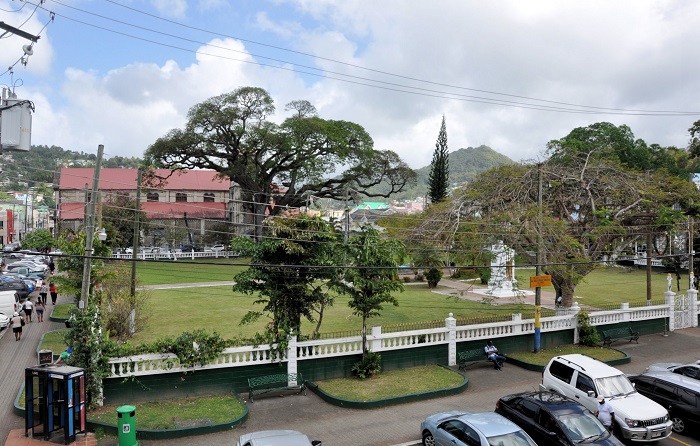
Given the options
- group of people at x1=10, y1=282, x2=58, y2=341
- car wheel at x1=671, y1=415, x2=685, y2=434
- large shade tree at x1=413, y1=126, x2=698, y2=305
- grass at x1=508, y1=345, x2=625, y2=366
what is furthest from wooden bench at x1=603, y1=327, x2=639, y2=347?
group of people at x1=10, y1=282, x2=58, y2=341

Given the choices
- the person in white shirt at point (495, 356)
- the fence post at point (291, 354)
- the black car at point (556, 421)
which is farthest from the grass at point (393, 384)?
the black car at point (556, 421)

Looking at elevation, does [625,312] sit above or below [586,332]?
above

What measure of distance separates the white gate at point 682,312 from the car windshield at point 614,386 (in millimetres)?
13984

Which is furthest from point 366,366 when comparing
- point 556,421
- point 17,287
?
point 17,287

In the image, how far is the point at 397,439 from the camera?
39.8 ft

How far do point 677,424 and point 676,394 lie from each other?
2.41 ft

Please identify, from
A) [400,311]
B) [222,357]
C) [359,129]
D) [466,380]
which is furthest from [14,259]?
[466,380]

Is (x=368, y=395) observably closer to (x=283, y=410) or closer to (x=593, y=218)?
(x=283, y=410)

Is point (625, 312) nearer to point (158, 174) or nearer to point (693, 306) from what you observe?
point (693, 306)

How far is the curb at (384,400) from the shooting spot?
14000 mm

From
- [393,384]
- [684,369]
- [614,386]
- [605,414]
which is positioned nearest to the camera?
[605,414]

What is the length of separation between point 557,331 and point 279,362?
11.8 m

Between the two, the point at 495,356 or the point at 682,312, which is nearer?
the point at 495,356

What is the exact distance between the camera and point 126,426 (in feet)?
35.6
